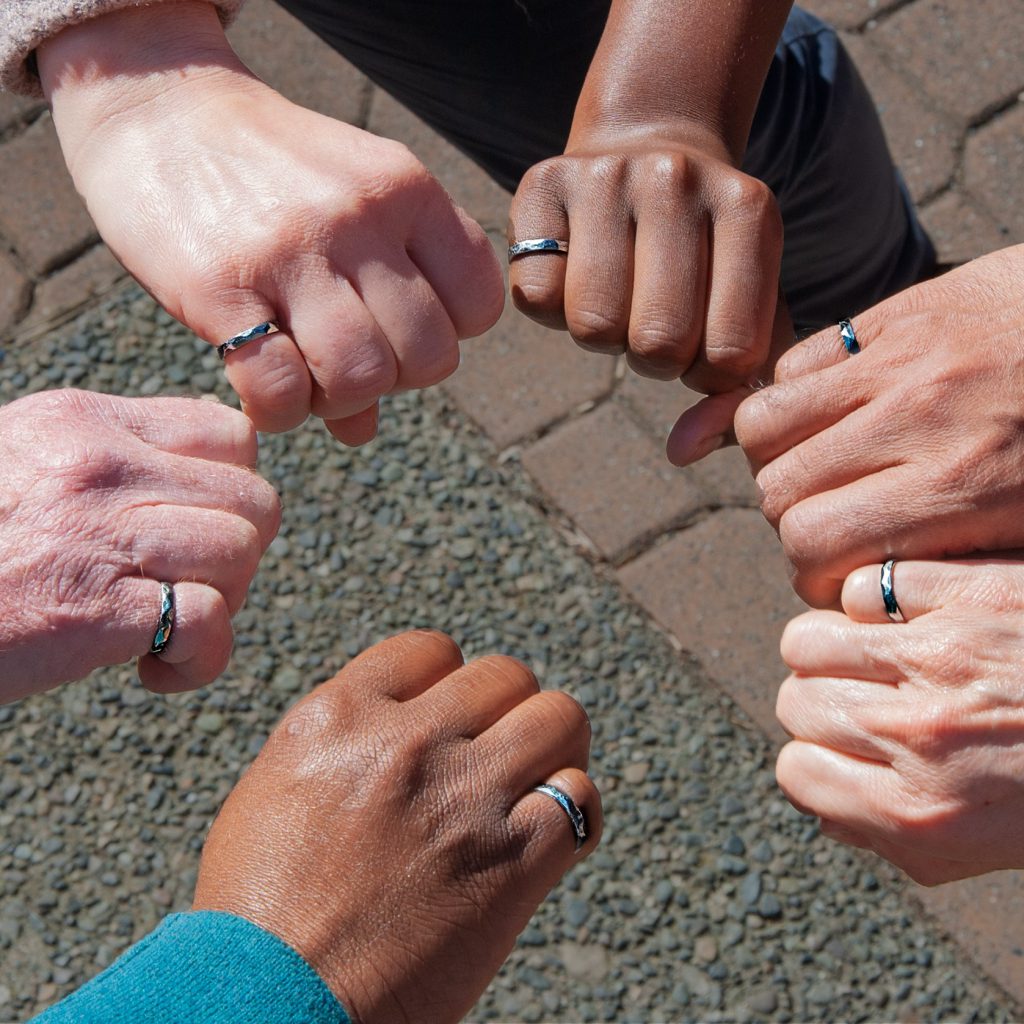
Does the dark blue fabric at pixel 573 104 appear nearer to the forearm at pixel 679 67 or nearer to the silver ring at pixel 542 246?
the forearm at pixel 679 67

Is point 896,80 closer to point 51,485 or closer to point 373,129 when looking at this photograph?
point 373,129

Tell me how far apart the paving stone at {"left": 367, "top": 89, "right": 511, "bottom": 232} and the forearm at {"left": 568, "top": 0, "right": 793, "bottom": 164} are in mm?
1368

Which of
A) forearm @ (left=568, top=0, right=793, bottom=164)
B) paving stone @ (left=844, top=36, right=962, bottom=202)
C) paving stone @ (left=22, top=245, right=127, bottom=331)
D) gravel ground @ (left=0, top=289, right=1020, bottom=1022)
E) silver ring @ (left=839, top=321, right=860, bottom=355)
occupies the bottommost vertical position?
gravel ground @ (left=0, top=289, right=1020, bottom=1022)

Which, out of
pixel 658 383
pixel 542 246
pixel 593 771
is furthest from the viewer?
pixel 658 383

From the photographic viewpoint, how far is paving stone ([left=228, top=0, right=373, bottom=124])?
2.77 meters

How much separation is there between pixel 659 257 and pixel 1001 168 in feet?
5.97

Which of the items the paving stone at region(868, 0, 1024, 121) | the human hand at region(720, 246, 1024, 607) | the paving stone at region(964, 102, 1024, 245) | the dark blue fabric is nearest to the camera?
the human hand at region(720, 246, 1024, 607)

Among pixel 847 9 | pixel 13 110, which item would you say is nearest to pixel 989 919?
pixel 847 9

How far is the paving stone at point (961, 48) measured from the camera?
8.84 feet

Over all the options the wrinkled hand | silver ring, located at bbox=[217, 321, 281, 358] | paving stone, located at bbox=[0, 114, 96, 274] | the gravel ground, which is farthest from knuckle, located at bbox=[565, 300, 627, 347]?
paving stone, located at bbox=[0, 114, 96, 274]

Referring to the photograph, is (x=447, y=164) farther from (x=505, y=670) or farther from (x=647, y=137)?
(x=505, y=670)

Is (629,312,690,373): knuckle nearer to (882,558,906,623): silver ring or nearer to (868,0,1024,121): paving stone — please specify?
(882,558,906,623): silver ring

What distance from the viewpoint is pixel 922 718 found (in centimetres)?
104

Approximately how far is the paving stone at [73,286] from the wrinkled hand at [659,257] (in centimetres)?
170
